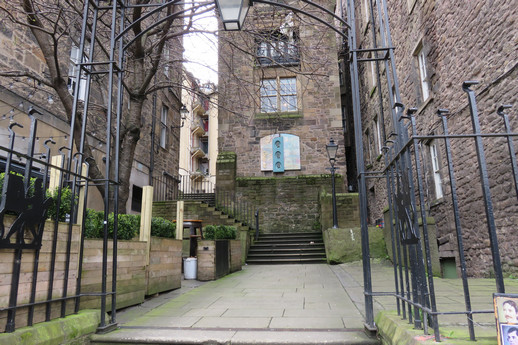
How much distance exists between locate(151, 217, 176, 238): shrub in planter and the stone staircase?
5965mm

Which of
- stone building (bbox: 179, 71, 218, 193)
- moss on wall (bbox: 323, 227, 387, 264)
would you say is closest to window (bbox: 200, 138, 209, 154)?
stone building (bbox: 179, 71, 218, 193)

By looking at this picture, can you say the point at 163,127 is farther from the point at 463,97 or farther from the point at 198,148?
the point at 198,148

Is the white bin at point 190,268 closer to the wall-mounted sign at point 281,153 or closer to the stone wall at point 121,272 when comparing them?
the stone wall at point 121,272

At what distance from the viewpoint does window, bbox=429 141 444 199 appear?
9570mm

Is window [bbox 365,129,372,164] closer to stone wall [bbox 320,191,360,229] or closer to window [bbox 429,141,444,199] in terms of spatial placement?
stone wall [bbox 320,191,360,229]

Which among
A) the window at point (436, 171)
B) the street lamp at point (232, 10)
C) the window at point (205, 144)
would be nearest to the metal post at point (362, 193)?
the street lamp at point (232, 10)

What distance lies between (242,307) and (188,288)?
2340 mm

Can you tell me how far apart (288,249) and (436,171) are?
5.57 metres

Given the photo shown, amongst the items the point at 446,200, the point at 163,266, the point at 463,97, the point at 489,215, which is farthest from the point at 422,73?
the point at 489,215

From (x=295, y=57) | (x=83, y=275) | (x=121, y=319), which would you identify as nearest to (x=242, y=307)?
(x=121, y=319)

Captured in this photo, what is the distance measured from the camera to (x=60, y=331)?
2.94 m

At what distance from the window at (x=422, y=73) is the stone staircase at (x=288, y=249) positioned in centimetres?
599

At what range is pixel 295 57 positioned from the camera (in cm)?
791

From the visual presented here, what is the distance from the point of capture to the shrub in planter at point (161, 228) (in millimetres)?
6000
